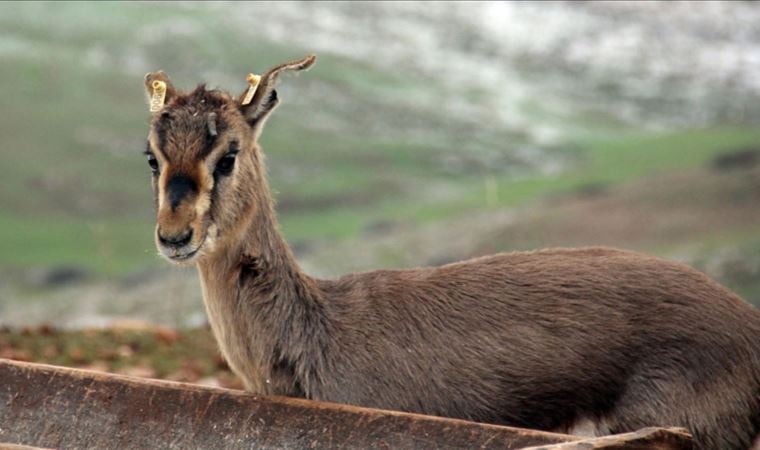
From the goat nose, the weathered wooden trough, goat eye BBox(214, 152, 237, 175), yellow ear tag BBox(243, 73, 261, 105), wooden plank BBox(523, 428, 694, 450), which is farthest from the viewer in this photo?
yellow ear tag BBox(243, 73, 261, 105)

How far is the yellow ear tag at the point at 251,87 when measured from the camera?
7734 mm

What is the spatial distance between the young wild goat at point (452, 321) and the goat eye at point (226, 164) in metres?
0.01

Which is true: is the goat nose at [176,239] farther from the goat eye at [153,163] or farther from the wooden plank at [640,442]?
the wooden plank at [640,442]

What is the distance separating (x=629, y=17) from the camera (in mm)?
67875

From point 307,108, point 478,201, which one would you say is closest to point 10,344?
point 478,201

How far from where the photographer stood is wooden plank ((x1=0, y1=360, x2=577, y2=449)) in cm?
689

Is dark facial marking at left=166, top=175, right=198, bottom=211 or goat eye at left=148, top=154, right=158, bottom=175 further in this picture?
goat eye at left=148, top=154, right=158, bottom=175

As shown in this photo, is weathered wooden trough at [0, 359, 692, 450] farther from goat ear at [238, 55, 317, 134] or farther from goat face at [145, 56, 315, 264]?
goat ear at [238, 55, 317, 134]

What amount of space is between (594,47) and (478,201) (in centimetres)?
2954

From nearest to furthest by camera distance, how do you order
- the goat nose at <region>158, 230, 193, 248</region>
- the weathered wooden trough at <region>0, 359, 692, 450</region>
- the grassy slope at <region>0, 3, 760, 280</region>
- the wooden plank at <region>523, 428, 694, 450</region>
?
the wooden plank at <region>523, 428, 694, 450</region>
the weathered wooden trough at <region>0, 359, 692, 450</region>
the goat nose at <region>158, 230, 193, 248</region>
the grassy slope at <region>0, 3, 760, 280</region>

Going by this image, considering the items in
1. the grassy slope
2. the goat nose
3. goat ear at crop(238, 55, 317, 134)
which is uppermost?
goat ear at crop(238, 55, 317, 134)

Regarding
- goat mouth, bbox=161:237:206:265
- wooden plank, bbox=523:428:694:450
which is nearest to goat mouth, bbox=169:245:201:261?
goat mouth, bbox=161:237:206:265

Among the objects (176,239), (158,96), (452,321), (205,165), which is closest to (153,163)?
(205,165)

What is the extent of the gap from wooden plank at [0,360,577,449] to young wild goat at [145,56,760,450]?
420 millimetres
